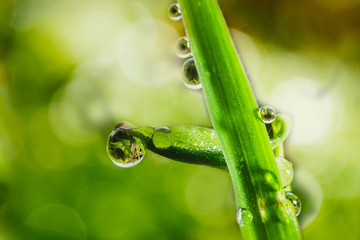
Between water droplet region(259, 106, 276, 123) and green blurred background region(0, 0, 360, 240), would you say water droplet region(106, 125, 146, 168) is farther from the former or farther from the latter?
green blurred background region(0, 0, 360, 240)

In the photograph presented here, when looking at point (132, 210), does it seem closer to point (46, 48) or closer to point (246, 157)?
point (46, 48)

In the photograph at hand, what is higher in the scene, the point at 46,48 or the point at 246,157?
the point at 46,48

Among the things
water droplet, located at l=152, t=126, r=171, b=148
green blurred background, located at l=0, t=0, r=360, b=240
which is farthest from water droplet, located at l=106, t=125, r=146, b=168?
green blurred background, located at l=0, t=0, r=360, b=240

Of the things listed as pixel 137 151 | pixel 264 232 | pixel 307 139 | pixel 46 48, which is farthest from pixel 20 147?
pixel 264 232

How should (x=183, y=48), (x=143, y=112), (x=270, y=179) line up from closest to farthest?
(x=270, y=179), (x=183, y=48), (x=143, y=112)

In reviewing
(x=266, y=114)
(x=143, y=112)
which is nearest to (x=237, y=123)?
(x=266, y=114)

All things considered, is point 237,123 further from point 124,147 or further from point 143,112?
point 143,112

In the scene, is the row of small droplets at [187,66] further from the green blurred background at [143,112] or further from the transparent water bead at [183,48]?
the green blurred background at [143,112]

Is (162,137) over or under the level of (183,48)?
under
